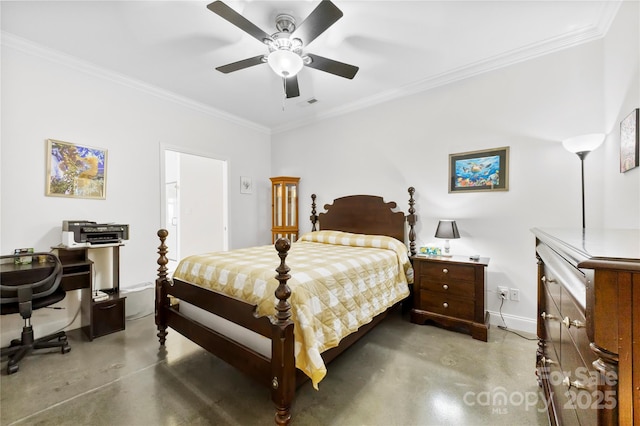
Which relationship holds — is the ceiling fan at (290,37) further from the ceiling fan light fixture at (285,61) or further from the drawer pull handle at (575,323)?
the drawer pull handle at (575,323)

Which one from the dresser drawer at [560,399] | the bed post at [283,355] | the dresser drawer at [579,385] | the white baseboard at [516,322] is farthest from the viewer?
the white baseboard at [516,322]

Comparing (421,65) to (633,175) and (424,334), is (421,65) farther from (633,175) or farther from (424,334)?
(424,334)

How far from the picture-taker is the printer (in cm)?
259

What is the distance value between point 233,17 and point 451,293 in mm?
3034

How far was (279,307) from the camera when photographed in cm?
148

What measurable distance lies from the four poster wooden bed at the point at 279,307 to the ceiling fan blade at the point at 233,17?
1.48m

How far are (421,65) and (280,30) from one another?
1636 millimetres

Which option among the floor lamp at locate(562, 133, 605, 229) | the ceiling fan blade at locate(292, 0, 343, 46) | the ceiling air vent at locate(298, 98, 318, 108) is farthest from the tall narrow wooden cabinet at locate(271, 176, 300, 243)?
the floor lamp at locate(562, 133, 605, 229)

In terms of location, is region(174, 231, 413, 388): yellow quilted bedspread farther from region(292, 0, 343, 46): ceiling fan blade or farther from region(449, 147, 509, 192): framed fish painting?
region(292, 0, 343, 46): ceiling fan blade

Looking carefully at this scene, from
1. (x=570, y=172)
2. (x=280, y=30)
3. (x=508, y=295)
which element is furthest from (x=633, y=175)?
(x=280, y=30)

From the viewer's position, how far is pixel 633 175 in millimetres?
1779

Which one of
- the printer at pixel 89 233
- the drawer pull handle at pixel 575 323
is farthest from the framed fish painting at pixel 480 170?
the printer at pixel 89 233

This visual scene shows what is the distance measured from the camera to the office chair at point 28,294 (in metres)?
2.02

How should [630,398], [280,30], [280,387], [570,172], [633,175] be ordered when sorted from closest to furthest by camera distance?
[630,398] → [280,387] → [633,175] → [280,30] → [570,172]
